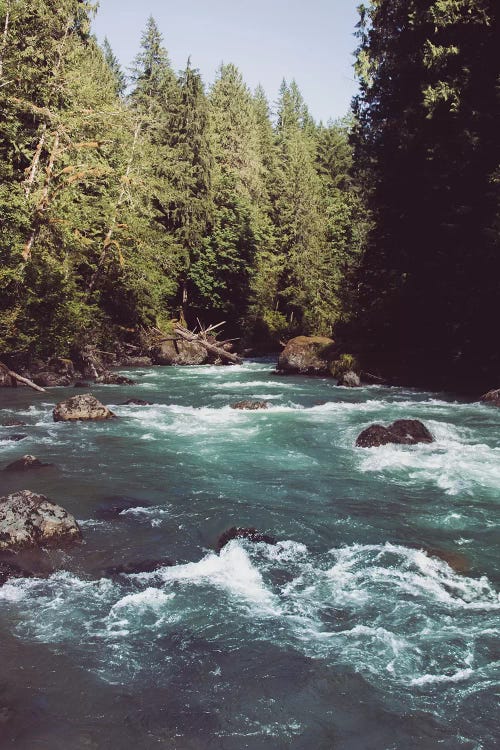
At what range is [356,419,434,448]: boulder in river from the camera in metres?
14.5

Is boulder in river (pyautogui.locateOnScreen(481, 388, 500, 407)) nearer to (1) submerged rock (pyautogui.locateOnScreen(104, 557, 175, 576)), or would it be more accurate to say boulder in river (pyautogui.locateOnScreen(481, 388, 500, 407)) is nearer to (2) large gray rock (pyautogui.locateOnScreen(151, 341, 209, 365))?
(1) submerged rock (pyautogui.locateOnScreen(104, 557, 175, 576))

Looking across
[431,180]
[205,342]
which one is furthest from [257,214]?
[431,180]

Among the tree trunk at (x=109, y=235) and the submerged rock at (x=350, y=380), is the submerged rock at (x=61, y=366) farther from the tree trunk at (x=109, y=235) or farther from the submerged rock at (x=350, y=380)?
the submerged rock at (x=350, y=380)

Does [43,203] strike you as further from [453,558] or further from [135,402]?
[453,558]

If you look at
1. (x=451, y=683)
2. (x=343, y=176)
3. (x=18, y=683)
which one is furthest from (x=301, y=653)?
(x=343, y=176)

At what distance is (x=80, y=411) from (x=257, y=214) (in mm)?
29597

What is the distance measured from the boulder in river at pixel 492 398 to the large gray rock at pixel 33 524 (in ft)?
51.6

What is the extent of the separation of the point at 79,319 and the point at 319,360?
11239 millimetres

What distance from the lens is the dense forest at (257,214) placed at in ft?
68.3

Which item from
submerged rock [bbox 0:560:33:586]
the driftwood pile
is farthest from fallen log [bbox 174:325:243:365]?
submerged rock [bbox 0:560:33:586]

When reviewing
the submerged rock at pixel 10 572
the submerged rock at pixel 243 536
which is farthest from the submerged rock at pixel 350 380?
the submerged rock at pixel 10 572

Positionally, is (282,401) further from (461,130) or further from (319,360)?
(461,130)

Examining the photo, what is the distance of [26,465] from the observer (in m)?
12.1

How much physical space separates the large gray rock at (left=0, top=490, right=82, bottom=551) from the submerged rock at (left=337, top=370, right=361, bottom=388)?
1775 centimetres
